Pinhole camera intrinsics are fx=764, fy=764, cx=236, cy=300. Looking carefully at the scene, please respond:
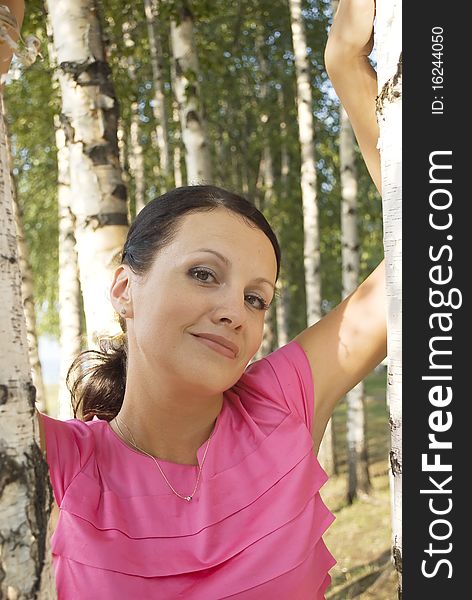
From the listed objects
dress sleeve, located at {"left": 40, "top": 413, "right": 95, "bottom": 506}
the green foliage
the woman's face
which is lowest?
dress sleeve, located at {"left": 40, "top": 413, "right": 95, "bottom": 506}

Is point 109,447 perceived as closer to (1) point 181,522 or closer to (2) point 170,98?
(1) point 181,522

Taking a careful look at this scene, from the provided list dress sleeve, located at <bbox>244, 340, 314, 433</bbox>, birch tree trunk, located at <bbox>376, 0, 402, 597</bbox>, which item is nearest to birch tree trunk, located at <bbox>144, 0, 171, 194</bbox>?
dress sleeve, located at <bbox>244, 340, 314, 433</bbox>

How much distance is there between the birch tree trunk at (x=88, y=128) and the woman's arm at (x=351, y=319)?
1.44m

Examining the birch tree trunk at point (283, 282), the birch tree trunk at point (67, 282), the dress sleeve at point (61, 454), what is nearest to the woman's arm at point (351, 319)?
the dress sleeve at point (61, 454)

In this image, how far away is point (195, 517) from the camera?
1.86 m

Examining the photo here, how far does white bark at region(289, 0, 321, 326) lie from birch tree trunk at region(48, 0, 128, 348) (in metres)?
5.98

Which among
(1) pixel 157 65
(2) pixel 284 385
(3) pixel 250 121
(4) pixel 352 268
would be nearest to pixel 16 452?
(2) pixel 284 385

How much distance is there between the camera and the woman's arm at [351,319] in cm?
189

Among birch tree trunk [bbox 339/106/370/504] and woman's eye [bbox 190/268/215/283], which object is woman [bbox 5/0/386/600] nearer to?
woman's eye [bbox 190/268/215/283]

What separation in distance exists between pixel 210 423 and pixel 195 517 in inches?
11.0

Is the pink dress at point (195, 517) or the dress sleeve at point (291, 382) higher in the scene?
the dress sleeve at point (291, 382)

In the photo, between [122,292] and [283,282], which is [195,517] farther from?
[283,282]

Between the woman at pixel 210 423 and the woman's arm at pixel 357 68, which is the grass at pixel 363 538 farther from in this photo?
the woman's arm at pixel 357 68

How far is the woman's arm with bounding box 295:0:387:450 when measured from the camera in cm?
189
